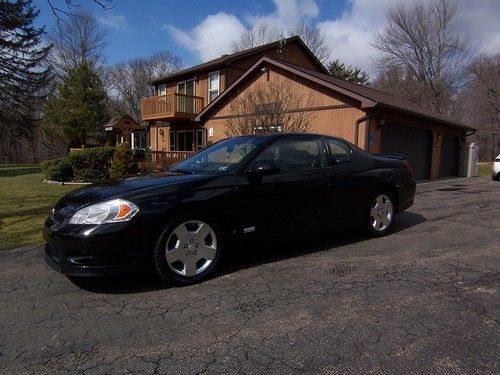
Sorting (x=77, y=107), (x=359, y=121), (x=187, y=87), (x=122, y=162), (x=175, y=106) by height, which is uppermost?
(x=187, y=87)

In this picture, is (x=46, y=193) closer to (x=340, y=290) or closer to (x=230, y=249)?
(x=230, y=249)

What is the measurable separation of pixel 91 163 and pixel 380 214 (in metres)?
12.2

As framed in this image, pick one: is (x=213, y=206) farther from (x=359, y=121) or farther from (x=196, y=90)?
(x=196, y=90)

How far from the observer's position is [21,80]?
3061 cm

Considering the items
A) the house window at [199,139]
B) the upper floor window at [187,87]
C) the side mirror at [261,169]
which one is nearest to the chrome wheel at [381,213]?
the side mirror at [261,169]

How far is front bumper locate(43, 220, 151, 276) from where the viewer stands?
11.5 feet

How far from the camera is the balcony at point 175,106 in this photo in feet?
74.5

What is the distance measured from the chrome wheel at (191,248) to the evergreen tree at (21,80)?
31498mm

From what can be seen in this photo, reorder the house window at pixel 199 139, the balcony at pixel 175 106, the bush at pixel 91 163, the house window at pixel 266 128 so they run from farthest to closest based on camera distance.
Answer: the house window at pixel 199 139 → the balcony at pixel 175 106 → the bush at pixel 91 163 → the house window at pixel 266 128

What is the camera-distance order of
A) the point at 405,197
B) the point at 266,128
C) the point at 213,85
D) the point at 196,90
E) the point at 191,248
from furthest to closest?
the point at 196,90
the point at 213,85
the point at 266,128
the point at 405,197
the point at 191,248

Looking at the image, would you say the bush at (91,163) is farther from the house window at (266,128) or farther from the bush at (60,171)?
the house window at (266,128)

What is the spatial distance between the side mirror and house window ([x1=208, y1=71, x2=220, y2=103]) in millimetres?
19030

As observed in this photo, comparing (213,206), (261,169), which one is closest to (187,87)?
(261,169)

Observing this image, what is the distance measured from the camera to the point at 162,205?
12.4ft
